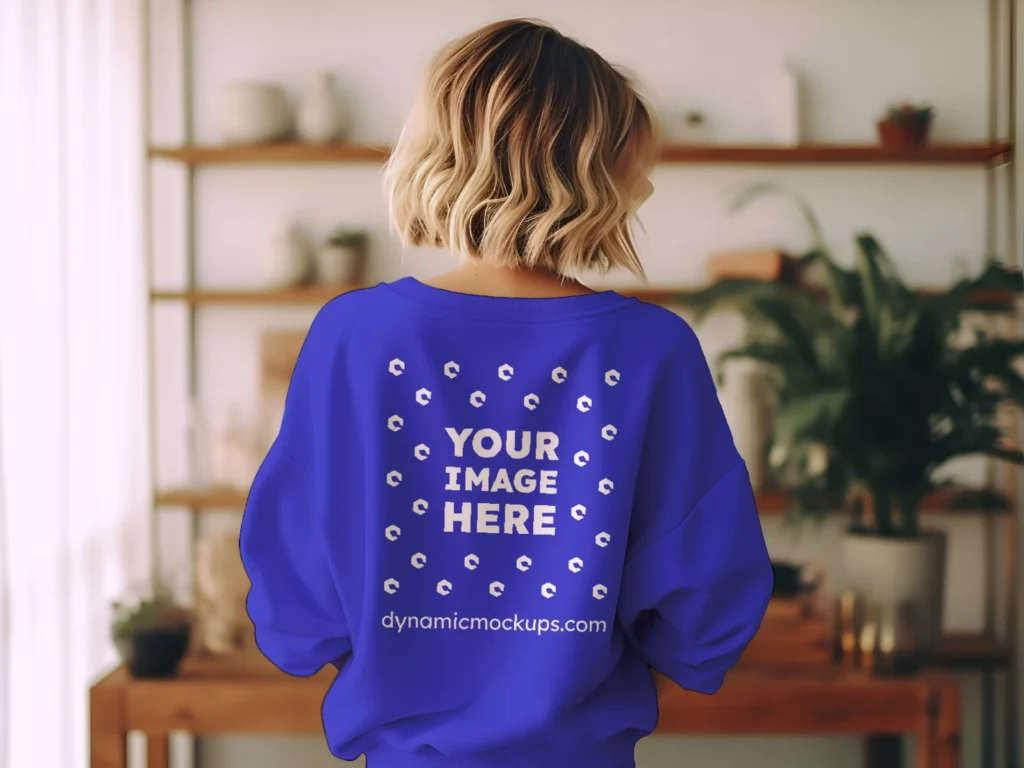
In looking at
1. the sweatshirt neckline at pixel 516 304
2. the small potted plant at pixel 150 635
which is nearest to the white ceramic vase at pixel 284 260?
the small potted plant at pixel 150 635

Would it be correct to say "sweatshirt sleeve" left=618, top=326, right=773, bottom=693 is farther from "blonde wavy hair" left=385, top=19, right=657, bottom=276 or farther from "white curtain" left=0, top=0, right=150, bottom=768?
"white curtain" left=0, top=0, right=150, bottom=768

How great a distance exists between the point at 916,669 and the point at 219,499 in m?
1.76

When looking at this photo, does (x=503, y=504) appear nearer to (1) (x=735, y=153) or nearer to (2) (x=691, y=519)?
(2) (x=691, y=519)

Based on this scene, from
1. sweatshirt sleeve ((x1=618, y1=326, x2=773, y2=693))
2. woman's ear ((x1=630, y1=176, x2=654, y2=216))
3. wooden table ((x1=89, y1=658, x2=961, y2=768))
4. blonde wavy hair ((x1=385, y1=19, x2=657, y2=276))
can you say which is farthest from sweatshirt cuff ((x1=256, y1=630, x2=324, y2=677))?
wooden table ((x1=89, y1=658, x2=961, y2=768))

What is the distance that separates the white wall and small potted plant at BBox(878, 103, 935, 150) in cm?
16

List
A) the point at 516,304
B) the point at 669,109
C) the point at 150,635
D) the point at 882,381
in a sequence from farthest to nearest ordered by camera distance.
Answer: the point at 669,109
the point at 882,381
the point at 150,635
the point at 516,304

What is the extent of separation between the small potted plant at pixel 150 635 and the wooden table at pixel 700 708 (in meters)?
0.04

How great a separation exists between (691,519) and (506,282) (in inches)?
11.6

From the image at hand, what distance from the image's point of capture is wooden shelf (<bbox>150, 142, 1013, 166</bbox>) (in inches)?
104

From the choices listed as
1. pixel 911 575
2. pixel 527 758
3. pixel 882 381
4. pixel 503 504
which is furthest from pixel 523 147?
pixel 911 575

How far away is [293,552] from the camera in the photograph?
3.40 ft

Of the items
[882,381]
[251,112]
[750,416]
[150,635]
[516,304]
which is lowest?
[150,635]

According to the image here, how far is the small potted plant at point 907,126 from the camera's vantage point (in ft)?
8.71

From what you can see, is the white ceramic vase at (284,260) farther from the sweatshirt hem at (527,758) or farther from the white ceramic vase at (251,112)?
the sweatshirt hem at (527,758)
